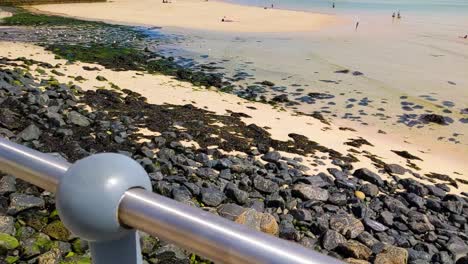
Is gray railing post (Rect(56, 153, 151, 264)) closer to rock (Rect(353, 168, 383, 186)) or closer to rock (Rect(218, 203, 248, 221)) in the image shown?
rock (Rect(218, 203, 248, 221))

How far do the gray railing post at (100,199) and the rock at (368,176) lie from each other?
28.6 ft

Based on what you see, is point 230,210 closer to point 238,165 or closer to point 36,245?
point 238,165

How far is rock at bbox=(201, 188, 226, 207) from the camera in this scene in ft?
23.3

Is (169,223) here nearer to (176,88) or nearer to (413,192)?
(413,192)

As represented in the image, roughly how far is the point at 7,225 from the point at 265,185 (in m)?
4.40

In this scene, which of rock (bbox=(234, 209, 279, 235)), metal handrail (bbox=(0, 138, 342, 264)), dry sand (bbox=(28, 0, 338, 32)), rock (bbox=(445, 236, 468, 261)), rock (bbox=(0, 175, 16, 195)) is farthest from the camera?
dry sand (bbox=(28, 0, 338, 32))

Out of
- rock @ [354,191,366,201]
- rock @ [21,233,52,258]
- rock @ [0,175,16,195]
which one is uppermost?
rock @ [0,175,16,195]

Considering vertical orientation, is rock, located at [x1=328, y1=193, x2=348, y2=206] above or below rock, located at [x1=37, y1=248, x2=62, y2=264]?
below

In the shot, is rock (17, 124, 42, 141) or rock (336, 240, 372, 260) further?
rock (17, 124, 42, 141)

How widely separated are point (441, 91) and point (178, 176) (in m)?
17.2

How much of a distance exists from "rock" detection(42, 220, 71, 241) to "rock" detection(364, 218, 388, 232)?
474cm

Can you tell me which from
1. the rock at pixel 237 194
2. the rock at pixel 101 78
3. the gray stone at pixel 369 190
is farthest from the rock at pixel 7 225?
the rock at pixel 101 78

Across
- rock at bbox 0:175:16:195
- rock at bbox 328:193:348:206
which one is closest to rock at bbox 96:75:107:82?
rock at bbox 0:175:16:195

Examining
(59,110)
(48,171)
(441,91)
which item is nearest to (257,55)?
(441,91)
